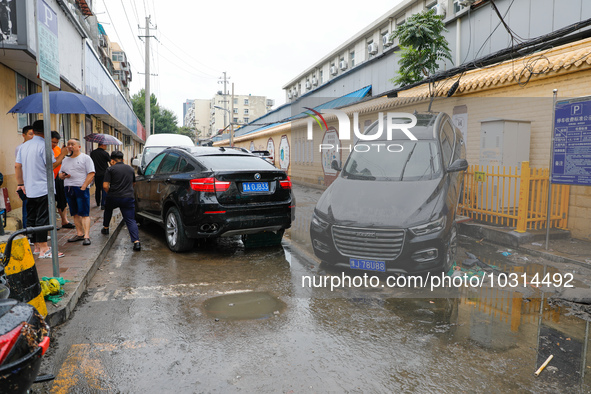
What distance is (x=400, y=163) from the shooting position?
5996mm

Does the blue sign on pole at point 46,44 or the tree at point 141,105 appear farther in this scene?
the tree at point 141,105

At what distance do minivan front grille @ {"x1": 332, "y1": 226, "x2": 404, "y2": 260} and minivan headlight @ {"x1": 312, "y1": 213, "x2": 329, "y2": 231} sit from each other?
227mm

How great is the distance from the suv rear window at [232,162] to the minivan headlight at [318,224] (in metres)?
1.47

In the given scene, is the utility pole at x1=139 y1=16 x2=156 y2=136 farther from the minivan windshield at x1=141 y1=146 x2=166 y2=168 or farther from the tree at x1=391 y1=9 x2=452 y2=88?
the tree at x1=391 y1=9 x2=452 y2=88

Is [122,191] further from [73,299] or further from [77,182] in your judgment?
[73,299]

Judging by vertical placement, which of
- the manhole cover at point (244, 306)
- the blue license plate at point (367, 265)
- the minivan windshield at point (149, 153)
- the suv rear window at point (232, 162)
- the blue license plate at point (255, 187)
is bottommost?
the manhole cover at point (244, 306)

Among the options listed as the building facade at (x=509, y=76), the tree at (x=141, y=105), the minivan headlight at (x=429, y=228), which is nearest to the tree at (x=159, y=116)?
the tree at (x=141, y=105)

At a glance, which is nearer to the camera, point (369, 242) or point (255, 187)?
point (369, 242)

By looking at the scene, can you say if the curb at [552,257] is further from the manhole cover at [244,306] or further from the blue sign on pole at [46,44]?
the blue sign on pole at [46,44]

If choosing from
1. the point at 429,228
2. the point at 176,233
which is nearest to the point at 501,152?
the point at 429,228

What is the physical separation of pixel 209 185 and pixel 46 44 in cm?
255

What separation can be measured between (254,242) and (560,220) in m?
5.75

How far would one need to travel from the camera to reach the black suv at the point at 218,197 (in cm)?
600

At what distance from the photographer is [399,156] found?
6.11 m
